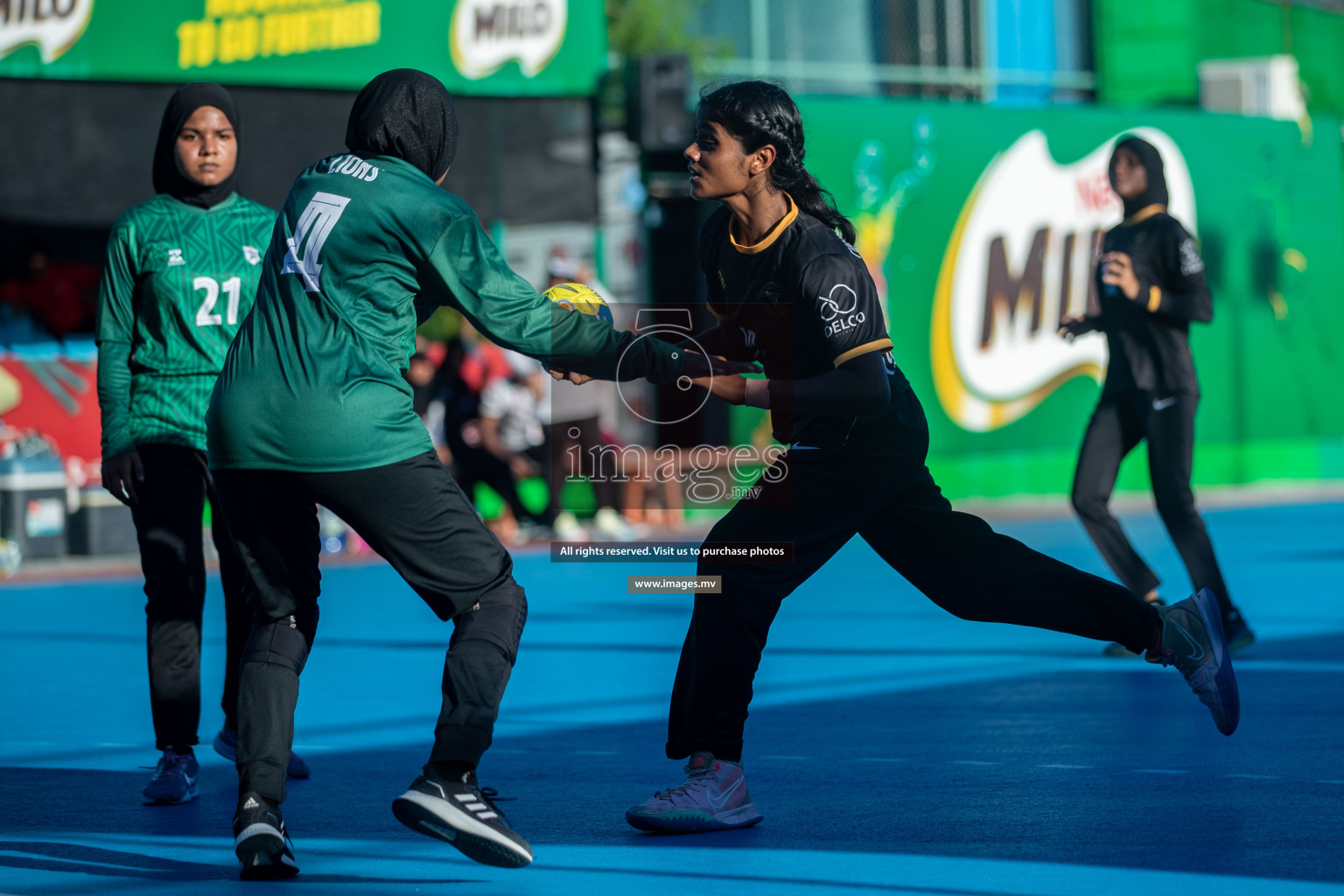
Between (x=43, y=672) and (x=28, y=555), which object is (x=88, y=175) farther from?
(x=43, y=672)

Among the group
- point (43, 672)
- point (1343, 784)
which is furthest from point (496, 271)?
point (43, 672)

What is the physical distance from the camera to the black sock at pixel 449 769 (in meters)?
4.08

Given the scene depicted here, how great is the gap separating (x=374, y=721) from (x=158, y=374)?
1776mm

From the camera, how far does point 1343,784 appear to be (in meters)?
5.11

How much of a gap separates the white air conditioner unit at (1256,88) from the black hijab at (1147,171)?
1583 cm

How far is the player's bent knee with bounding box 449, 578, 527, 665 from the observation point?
4.23 metres

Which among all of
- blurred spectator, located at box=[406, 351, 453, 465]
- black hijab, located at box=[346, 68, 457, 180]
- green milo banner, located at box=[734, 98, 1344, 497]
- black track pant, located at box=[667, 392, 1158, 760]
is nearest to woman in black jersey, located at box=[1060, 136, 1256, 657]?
black track pant, located at box=[667, 392, 1158, 760]

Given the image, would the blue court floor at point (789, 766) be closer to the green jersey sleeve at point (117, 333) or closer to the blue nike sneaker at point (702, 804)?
the blue nike sneaker at point (702, 804)

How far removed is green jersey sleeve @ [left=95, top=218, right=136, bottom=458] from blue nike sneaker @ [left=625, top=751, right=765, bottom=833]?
6.56 feet

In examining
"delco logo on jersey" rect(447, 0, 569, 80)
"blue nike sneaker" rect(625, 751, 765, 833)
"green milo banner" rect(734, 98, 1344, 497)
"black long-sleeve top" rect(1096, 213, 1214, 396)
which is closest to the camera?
"blue nike sneaker" rect(625, 751, 765, 833)

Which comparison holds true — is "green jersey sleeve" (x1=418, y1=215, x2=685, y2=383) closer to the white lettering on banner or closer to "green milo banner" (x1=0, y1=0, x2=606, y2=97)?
the white lettering on banner

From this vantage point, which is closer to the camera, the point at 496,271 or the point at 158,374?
the point at 496,271

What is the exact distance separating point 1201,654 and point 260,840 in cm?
276

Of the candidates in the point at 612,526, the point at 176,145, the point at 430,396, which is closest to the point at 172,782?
the point at 176,145
